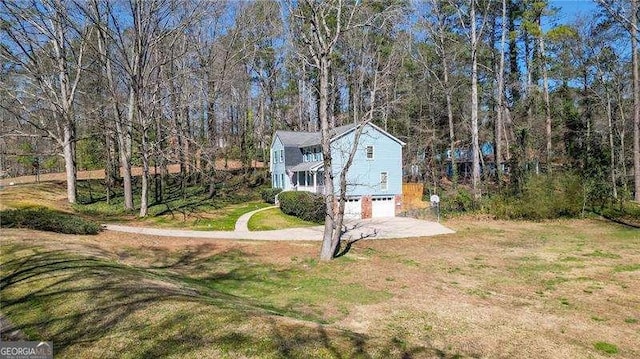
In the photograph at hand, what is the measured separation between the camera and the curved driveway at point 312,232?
68.4 ft

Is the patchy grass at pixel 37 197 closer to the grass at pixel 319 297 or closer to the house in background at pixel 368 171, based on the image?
the grass at pixel 319 297

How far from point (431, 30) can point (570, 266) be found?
75.0 ft

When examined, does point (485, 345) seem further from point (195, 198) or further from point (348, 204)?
point (195, 198)

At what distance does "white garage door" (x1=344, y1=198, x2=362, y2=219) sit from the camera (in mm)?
29703

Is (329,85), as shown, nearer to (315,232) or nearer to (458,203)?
(315,232)

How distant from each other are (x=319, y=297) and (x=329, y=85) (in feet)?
34.8

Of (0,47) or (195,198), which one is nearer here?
(0,47)

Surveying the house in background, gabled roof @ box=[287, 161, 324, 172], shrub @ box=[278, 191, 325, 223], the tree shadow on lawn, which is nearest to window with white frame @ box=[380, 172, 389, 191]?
the house in background

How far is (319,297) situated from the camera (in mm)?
11859

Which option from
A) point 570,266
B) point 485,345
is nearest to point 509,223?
point 570,266

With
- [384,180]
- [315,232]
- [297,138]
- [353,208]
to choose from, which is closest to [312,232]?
[315,232]

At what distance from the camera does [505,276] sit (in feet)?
47.1

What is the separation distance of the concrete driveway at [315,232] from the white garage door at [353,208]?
2.99m

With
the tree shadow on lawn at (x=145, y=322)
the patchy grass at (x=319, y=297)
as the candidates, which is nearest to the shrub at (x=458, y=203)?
the patchy grass at (x=319, y=297)
